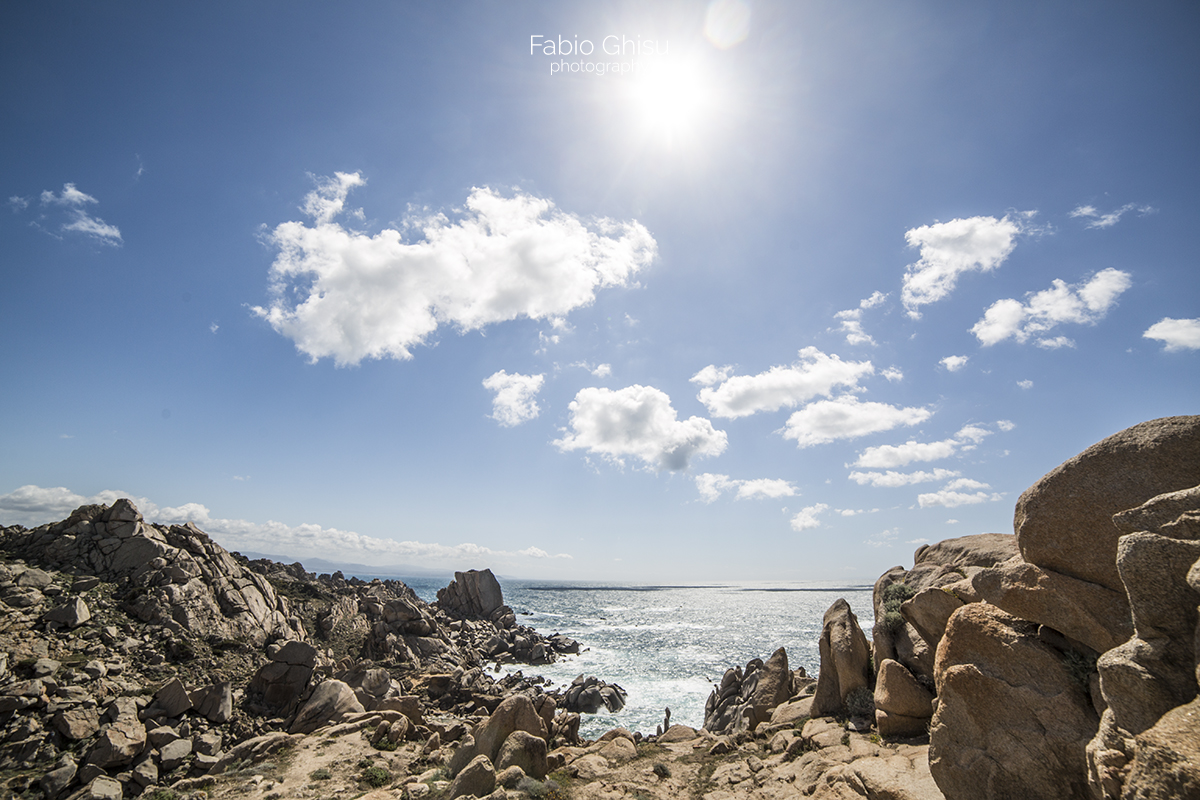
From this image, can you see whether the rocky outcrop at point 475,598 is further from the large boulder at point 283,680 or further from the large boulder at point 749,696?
the large boulder at point 283,680

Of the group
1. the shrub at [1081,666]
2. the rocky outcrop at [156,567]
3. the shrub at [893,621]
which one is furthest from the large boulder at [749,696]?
the rocky outcrop at [156,567]

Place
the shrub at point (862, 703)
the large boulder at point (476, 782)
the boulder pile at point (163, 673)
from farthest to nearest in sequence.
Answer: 1. the shrub at point (862, 703)
2. the boulder pile at point (163, 673)
3. the large boulder at point (476, 782)

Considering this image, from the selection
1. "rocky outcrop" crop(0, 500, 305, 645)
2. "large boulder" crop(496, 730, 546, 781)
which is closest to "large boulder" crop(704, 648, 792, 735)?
"large boulder" crop(496, 730, 546, 781)

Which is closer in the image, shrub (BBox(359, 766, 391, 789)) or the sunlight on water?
shrub (BBox(359, 766, 391, 789))

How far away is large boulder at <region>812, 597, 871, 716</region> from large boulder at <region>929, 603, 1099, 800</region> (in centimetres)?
1227

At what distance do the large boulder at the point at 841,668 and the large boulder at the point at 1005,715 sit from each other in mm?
12265

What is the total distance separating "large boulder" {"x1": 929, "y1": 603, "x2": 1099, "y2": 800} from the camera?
390 inches

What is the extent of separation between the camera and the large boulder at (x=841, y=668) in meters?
22.8

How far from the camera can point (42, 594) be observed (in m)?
27.2

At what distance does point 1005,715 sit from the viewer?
10828 mm

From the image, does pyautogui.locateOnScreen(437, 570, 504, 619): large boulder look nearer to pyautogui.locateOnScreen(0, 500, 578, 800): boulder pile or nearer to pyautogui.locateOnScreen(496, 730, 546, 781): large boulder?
pyautogui.locateOnScreen(0, 500, 578, 800): boulder pile

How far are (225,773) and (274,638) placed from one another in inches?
831

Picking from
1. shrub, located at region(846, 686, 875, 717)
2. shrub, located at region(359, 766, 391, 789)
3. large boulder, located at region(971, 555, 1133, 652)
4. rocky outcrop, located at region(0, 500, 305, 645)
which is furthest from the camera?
rocky outcrop, located at region(0, 500, 305, 645)

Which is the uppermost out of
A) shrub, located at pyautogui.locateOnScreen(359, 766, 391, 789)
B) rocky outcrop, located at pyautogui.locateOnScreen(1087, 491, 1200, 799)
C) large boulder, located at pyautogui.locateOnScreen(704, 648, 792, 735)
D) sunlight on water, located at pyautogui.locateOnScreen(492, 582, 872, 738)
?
rocky outcrop, located at pyautogui.locateOnScreen(1087, 491, 1200, 799)
